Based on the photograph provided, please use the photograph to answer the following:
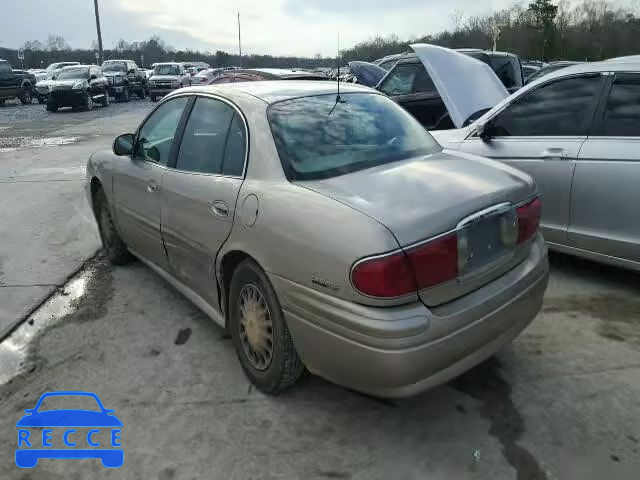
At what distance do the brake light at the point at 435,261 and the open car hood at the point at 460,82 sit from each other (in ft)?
12.7

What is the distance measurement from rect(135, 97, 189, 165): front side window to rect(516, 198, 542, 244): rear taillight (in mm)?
2299

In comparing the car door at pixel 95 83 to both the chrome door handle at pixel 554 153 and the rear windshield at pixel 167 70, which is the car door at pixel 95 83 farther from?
the chrome door handle at pixel 554 153

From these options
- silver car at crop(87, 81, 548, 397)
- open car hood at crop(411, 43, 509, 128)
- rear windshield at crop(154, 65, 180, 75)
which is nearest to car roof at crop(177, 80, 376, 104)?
silver car at crop(87, 81, 548, 397)

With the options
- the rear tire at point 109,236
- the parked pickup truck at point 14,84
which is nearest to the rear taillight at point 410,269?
the rear tire at point 109,236

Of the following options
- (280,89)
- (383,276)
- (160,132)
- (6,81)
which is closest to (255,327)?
(383,276)

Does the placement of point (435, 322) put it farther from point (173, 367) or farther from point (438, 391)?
point (173, 367)

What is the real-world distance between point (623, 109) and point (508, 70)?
5.88 meters

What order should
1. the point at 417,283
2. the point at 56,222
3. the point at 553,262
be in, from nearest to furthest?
1. the point at 417,283
2. the point at 553,262
3. the point at 56,222

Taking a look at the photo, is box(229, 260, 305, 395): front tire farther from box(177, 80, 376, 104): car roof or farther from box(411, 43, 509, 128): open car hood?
box(411, 43, 509, 128): open car hood

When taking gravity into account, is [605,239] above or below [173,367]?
above

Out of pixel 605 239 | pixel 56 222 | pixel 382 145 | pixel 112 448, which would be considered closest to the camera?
pixel 112 448

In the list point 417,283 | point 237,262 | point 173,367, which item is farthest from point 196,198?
point 417,283

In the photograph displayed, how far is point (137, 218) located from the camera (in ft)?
13.3

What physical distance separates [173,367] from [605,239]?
10.2 ft
